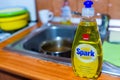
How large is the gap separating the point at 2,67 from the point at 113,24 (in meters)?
0.78

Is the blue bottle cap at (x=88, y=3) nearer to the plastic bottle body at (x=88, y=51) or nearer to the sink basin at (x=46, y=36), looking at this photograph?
the plastic bottle body at (x=88, y=51)

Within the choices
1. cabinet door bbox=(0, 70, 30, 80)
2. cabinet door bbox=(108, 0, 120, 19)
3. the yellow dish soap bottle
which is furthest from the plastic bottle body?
cabinet door bbox=(108, 0, 120, 19)

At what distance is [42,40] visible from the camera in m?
1.25

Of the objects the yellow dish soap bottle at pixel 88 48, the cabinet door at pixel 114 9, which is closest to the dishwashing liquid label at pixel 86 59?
the yellow dish soap bottle at pixel 88 48

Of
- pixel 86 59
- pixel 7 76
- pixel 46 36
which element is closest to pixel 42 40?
pixel 46 36

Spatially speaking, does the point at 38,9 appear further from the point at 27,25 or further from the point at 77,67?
the point at 77,67

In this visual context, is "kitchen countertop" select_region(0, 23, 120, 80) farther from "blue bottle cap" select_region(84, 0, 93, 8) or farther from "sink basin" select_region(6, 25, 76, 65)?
"blue bottle cap" select_region(84, 0, 93, 8)

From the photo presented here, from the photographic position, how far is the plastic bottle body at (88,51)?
0.64 metres

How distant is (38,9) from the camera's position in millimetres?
1436

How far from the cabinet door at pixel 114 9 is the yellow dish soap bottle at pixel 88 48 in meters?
0.55

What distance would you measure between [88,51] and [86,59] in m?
0.03

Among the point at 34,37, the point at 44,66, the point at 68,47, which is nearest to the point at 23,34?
the point at 34,37

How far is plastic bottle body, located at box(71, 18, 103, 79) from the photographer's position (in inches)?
25.2

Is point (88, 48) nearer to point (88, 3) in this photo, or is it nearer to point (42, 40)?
point (88, 3)
